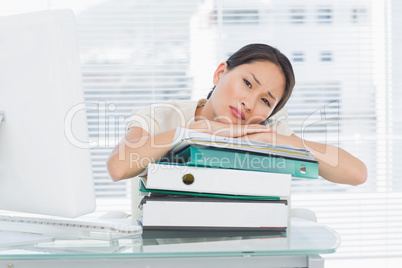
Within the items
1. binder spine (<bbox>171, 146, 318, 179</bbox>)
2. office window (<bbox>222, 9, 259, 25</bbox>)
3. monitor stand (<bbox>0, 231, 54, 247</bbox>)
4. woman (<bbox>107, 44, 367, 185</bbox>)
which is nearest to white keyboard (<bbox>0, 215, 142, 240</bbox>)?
monitor stand (<bbox>0, 231, 54, 247</bbox>)

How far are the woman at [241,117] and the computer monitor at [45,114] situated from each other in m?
0.43

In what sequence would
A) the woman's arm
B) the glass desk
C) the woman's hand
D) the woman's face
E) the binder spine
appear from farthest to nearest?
the woman's face, the woman's arm, the woman's hand, the binder spine, the glass desk

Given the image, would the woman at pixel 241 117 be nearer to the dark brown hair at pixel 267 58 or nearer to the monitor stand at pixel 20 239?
the dark brown hair at pixel 267 58

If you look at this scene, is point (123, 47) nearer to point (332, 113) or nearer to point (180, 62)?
point (180, 62)

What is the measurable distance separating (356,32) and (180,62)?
1.17 meters

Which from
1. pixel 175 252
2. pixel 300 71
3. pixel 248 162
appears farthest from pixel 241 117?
pixel 300 71

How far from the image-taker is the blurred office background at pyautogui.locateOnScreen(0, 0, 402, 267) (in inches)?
121

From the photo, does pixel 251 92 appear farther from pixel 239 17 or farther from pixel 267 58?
pixel 239 17

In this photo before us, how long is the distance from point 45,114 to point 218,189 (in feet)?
1.14

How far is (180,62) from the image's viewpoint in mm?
3121

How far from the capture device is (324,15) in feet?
10.3

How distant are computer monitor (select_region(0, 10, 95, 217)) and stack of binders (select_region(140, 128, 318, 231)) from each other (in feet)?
0.48

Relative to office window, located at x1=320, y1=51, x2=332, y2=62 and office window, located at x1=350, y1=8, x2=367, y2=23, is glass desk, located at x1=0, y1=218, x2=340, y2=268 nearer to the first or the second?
office window, located at x1=320, y1=51, x2=332, y2=62

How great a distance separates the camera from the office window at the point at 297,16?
3.12 meters
